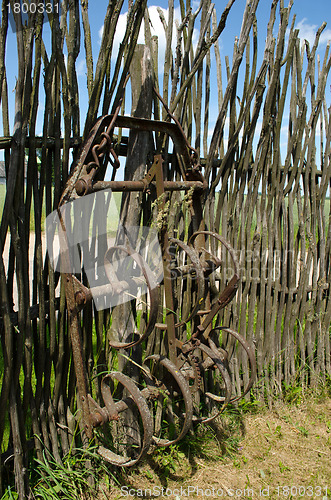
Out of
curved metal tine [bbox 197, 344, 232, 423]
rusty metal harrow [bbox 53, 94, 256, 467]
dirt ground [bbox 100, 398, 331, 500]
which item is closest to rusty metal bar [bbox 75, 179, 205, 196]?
rusty metal harrow [bbox 53, 94, 256, 467]

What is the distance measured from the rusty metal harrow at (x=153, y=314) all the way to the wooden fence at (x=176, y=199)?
141 mm

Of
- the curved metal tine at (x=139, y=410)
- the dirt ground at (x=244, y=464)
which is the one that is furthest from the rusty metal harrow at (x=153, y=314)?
the dirt ground at (x=244, y=464)

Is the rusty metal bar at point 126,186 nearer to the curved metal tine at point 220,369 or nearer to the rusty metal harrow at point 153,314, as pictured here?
the rusty metal harrow at point 153,314

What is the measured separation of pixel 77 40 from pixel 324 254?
228cm

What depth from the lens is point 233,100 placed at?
2.27 meters

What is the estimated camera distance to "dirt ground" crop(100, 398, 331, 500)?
2.03m

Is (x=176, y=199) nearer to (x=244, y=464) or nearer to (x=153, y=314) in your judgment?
(x=153, y=314)

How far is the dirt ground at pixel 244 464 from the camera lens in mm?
2031

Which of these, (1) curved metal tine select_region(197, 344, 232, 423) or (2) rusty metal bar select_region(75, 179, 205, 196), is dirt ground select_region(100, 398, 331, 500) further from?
(2) rusty metal bar select_region(75, 179, 205, 196)

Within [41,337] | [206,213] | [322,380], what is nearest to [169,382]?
[41,337]

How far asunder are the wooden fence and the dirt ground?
Answer: 279mm

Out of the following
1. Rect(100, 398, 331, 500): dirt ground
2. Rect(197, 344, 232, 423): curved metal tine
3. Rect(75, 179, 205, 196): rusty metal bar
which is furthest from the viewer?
Rect(100, 398, 331, 500): dirt ground

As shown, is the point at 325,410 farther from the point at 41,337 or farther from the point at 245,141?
the point at 41,337

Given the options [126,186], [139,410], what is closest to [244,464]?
[139,410]
